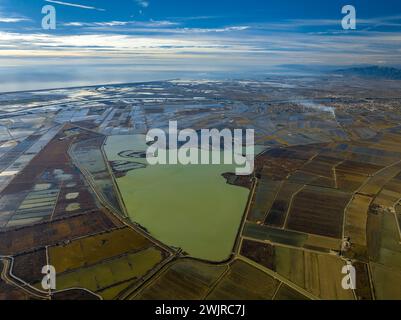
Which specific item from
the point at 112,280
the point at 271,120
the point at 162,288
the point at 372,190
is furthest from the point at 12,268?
the point at 271,120

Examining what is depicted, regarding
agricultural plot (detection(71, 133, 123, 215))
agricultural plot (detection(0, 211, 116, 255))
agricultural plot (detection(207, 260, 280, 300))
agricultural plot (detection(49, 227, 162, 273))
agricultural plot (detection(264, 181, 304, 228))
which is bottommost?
agricultural plot (detection(207, 260, 280, 300))

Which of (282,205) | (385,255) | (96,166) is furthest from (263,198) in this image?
(96,166)

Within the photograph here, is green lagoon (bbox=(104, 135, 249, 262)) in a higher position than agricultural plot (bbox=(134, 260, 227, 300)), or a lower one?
higher

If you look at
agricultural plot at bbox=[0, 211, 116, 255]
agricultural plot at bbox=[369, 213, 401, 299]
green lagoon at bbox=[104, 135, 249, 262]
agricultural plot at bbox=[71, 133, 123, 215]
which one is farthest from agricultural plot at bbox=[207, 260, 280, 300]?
agricultural plot at bbox=[71, 133, 123, 215]

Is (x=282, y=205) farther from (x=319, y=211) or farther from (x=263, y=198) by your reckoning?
(x=319, y=211)

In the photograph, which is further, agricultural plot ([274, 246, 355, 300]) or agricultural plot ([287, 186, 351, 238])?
agricultural plot ([287, 186, 351, 238])

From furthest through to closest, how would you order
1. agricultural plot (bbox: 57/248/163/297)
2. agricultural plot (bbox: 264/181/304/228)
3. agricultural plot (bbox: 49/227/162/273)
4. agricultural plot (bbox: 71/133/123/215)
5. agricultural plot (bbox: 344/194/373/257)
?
agricultural plot (bbox: 71/133/123/215) < agricultural plot (bbox: 264/181/304/228) < agricultural plot (bbox: 344/194/373/257) < agricultural plot (bbox: 49/227/162/273) < agricultural plot (bbox: 57/248/163/297)

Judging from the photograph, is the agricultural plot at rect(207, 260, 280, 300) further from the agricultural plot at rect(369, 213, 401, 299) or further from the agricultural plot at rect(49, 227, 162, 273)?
the agricultural plot at rect(49, 227, 162, 273)

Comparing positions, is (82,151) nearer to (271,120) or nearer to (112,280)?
(112,280)
